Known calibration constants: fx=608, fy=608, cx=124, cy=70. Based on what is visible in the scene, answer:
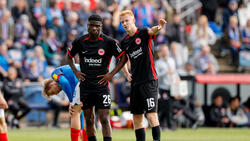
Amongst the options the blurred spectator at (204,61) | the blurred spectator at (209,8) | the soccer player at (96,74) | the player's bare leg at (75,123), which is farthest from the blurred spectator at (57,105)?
the soccer player at (96,74)

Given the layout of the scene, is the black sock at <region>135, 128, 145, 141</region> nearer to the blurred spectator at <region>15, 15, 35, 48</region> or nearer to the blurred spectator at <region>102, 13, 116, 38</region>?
the blurred spectator at <region>102, 13, 116, 38</region>

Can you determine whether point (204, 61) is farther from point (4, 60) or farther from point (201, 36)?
point (4, 60)

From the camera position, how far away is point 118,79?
19.7 meters

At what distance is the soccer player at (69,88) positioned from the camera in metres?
10.9

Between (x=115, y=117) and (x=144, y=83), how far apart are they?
8.51 meters

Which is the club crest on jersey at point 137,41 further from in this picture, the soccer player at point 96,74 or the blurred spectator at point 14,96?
the blurred spectator at point 14,96

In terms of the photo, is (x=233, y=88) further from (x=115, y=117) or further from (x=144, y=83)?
(x=144, y=83)

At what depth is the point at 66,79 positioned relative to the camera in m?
11.1

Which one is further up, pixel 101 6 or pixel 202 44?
pixel 101 6

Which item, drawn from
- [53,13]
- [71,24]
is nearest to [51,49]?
[71,24]

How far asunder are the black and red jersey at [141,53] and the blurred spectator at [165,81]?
7316 mm

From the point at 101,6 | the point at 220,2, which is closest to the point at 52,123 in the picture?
the point at 101,6

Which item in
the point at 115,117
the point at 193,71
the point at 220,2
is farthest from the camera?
the point at 220,2

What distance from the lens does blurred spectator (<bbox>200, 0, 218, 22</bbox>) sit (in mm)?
24969
